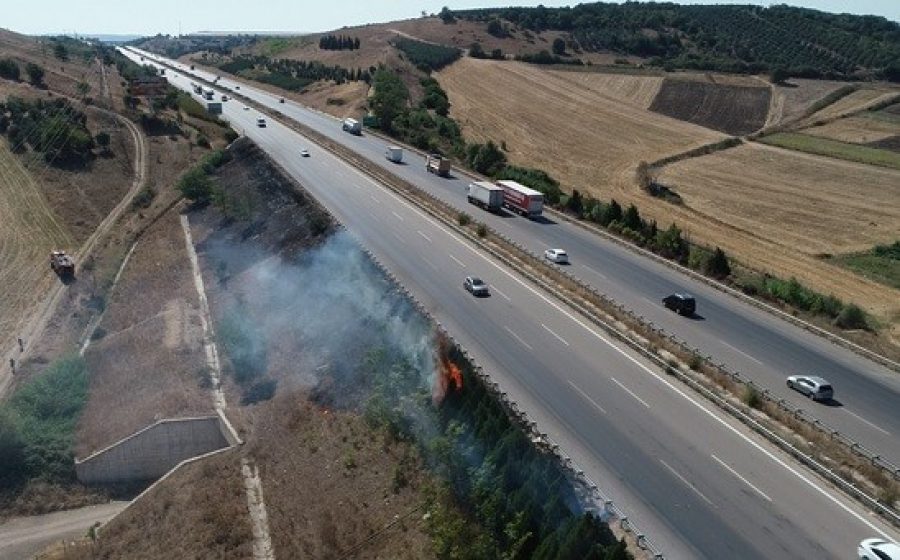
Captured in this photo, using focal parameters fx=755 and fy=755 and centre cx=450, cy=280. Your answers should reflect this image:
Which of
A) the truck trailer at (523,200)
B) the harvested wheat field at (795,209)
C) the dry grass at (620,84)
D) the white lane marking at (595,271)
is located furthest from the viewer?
the dry grass at (620,84)

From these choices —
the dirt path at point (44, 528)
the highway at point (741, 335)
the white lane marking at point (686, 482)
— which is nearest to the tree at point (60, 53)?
the highway at point (741, 335)

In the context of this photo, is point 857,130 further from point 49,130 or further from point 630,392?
point 49,130

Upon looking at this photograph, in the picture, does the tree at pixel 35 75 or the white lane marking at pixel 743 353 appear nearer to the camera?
the white lane marking at pixel 743 353

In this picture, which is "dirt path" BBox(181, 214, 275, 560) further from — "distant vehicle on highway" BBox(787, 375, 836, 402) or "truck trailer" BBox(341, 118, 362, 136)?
"truck trailer" BBox(341, 118, 362, 136)

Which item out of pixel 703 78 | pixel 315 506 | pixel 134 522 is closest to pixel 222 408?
pixel 134 522

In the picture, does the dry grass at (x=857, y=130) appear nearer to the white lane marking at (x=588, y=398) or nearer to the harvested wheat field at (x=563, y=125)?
the harvested wheat field at (x=563, y=125)

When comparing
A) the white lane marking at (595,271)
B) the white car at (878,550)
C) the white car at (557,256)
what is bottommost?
the white lane marking at (595,271)

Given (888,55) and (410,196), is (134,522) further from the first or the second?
(888,55)
